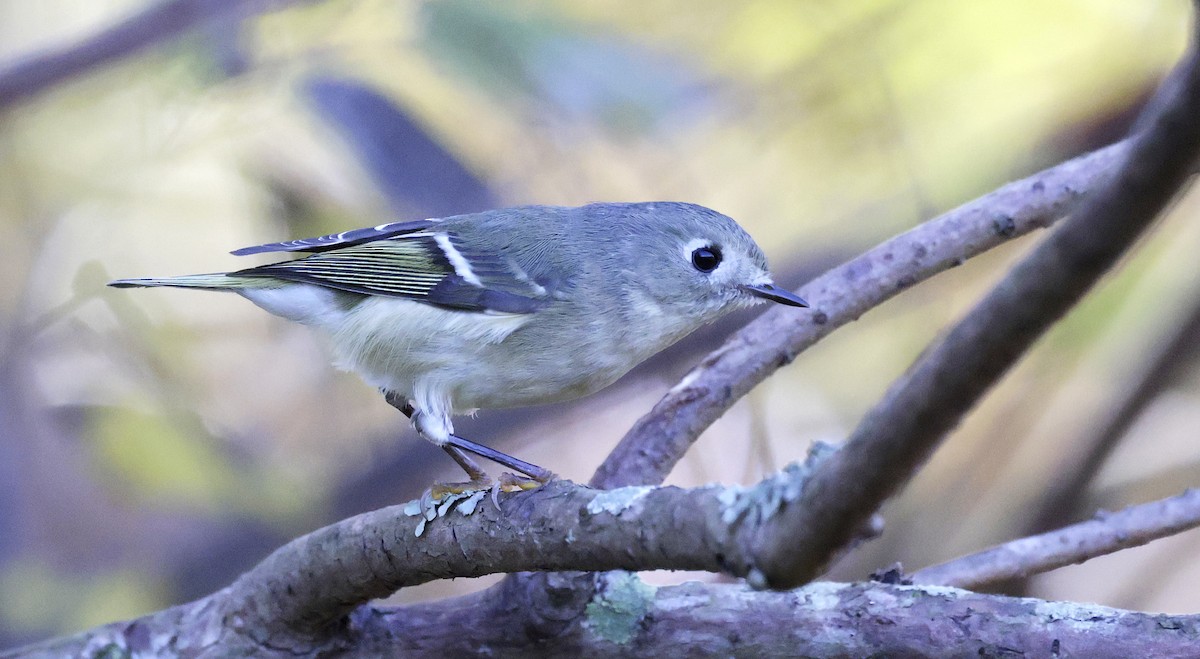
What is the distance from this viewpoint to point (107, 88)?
302 centimetres

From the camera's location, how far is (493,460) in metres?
1.74

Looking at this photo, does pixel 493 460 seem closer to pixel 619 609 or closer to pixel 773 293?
pixel 619 609

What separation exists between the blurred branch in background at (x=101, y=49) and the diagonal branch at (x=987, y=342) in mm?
2232

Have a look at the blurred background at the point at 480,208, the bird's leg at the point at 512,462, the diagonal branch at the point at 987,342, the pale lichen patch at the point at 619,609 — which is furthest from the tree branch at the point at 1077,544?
the blurred background at the point at 480,208

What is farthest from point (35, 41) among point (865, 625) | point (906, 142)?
point (865, 625)

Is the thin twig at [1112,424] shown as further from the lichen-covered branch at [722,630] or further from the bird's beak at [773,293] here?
the lichen-covered branch at [722,630]

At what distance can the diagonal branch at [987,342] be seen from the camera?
577 millimetres

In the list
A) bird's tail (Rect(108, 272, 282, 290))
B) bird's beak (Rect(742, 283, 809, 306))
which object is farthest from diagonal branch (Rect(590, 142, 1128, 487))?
bird's tail (Rect(108, 272, 282, 290))

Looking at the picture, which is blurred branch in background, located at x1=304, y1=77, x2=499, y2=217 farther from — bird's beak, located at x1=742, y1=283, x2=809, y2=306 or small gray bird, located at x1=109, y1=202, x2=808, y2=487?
bird's beak, located at x1=742, y1=283, x2=809, y2=306

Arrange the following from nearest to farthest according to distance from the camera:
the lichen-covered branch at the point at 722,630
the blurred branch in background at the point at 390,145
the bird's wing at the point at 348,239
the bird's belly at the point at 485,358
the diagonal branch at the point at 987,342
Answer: the diagonal branch at the point at 987,342
the lichen-covered branch at the point at 722,630
the bird's belly at the point at 485,358
the bird's wing at the point at 348,239
the blurred branch in background at the point at 390,145

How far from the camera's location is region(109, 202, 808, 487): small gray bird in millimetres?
1731

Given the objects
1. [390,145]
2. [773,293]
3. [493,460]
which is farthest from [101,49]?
[773,293]

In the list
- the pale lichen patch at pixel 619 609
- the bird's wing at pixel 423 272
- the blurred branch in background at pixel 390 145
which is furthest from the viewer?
the blurred branch in background at pixel 390 145

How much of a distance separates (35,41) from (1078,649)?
355 centimetres
